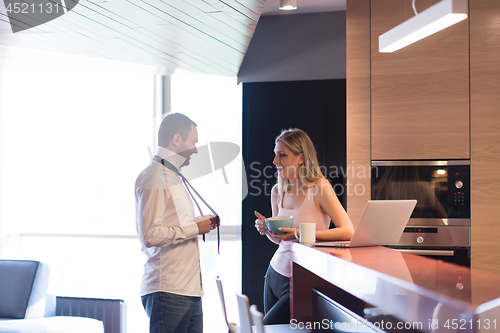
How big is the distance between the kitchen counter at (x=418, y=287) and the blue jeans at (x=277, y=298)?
381 millimetres

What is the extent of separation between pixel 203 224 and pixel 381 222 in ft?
2.85

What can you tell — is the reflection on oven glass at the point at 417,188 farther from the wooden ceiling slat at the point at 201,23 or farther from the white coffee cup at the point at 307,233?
the wooden ceiling slat at the point at 201,23

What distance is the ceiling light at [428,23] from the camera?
1.54 m

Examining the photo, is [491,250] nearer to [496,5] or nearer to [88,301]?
[496,5]

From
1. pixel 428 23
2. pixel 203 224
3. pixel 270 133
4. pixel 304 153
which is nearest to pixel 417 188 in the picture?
pixel 304 153

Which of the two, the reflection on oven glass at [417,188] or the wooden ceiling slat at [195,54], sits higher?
the wooden ceiling slat at [195,54]

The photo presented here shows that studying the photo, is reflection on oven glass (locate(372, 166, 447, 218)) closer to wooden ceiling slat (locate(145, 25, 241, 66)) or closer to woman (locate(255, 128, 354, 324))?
woman (locate(255, 128, 354, 324))

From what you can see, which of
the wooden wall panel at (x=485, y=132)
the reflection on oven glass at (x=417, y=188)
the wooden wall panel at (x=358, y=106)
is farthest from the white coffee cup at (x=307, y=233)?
the wooden wall panel at (x=485, y=132)

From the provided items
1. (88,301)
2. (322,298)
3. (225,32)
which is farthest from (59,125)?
(322,298)

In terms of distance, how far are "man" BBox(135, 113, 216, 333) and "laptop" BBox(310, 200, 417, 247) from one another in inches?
28.4

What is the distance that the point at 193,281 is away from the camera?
6.61 feet

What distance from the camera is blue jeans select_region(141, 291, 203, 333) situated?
191 centimetres

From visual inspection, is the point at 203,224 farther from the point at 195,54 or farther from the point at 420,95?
the point at 195,54

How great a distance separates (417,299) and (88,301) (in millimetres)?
3169
